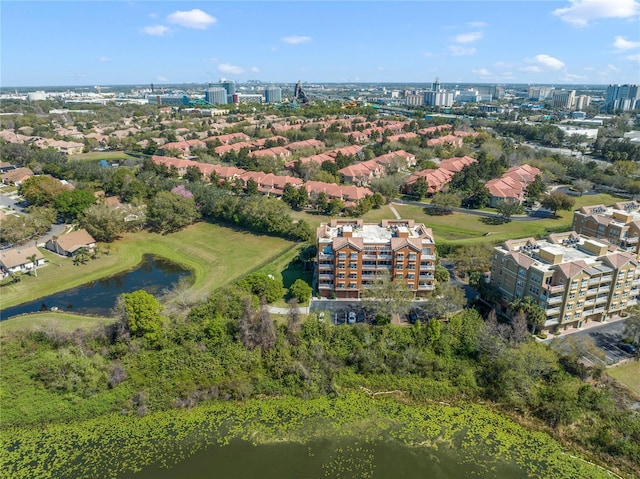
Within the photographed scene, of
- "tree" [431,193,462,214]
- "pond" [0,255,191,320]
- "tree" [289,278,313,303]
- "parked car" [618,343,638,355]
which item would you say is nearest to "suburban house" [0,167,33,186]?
"pond" [0,255,191,320]

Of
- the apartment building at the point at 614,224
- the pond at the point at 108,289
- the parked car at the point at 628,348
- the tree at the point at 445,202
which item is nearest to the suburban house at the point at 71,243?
the pond at the point at 108,289

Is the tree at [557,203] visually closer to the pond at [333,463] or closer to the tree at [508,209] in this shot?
the tree at [508,209]

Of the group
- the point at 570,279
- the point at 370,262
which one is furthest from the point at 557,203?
the point at 370,262

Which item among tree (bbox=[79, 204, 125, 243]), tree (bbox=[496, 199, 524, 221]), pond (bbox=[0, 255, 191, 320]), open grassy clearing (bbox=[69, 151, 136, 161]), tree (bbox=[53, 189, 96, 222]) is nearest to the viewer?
pond (bbox=[0, 255, 191, 320])

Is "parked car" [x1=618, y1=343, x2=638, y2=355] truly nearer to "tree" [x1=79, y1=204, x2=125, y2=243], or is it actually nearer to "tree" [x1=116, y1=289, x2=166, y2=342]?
"tree" [x1=116, y1=289, x2=166, y2=342]

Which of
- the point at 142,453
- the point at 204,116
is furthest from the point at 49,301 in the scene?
the point at 204,116
